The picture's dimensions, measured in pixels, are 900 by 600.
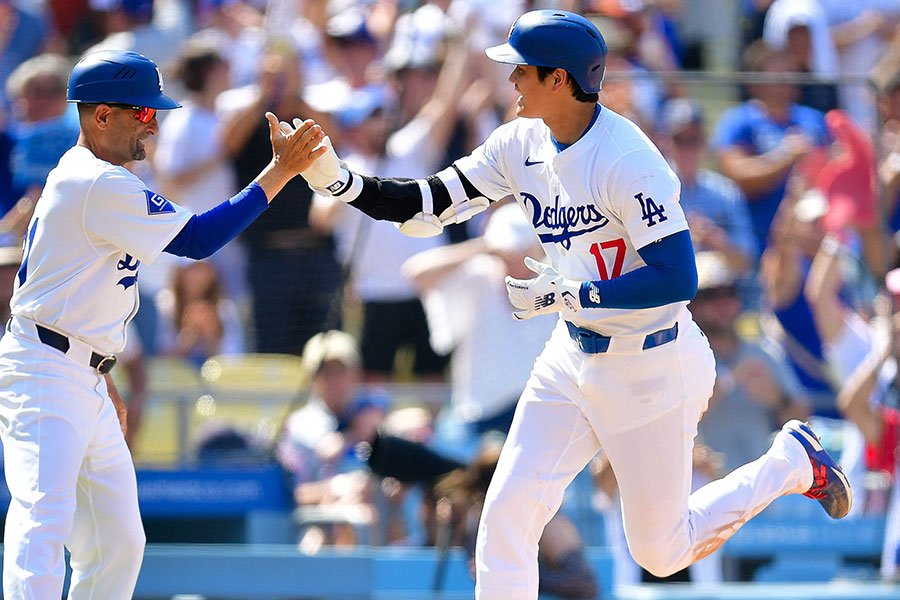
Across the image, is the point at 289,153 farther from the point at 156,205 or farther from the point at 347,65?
the point at 347,65

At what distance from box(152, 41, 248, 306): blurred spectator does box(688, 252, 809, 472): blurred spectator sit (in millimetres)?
2558

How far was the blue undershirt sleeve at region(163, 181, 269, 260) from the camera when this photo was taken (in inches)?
161

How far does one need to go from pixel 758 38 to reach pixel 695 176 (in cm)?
290

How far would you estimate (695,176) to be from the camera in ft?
23.1

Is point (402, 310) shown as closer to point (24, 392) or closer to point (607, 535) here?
point (607, 535)

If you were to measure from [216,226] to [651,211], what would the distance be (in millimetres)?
1316

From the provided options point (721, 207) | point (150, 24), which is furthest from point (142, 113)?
point (150, 24)

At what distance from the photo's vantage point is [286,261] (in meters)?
7.34

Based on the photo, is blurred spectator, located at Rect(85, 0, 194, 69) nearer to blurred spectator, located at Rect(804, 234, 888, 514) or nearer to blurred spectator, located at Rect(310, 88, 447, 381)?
blurred spectator, located at Rect(310, 88, 447, 381)

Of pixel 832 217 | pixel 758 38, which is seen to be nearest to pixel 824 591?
pixel 832 217

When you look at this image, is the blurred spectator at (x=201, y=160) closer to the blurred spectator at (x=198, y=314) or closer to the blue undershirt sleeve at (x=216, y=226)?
the blurred spectator at (x=198, y=314)

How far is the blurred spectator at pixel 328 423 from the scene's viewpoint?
21.8 ft

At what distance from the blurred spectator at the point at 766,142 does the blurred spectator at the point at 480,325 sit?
1388 millimetres

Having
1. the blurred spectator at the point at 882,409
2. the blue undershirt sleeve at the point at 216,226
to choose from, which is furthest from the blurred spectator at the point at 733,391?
the blue undershirt sleeve at the point at 216,226
